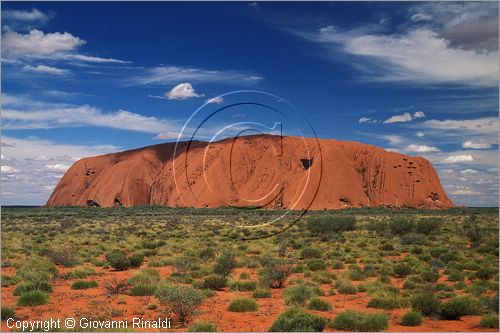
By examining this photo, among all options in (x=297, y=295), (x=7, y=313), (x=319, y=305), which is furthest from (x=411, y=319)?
(x=7, y=313)

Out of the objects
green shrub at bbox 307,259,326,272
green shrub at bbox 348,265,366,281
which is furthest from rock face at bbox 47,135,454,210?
green shrub at bbox 348,265,366,281

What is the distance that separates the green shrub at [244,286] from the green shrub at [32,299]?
6200 mm

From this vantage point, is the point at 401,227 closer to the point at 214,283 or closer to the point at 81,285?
the point at 214,283

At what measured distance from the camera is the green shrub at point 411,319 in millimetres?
11578

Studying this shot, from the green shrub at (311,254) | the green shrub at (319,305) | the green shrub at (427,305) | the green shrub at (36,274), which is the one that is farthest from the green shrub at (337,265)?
the green shrub at (36,274)

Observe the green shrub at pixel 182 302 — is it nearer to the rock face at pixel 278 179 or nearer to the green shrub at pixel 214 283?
the green shrub at pixel 214 283

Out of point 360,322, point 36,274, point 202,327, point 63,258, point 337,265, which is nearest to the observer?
point 202,327

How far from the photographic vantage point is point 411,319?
11586mm

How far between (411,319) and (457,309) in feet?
5.32

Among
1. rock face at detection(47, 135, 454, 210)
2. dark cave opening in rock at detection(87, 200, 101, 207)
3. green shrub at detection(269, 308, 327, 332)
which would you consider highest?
rock face at detection(47, 135, 454, 210)

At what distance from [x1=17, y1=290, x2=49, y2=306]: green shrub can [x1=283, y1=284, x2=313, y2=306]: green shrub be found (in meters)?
7.48

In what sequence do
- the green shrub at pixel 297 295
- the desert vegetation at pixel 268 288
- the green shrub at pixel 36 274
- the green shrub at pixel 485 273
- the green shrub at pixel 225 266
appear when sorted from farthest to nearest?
the green shrub at pixel 225 266 < the green shrub at pixel 485 273 < the green shrub at pixel 36 274 < the green shrub at pixel 297 295 < the desert vegetation at pixel 268 288

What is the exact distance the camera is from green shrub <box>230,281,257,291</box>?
16.1m

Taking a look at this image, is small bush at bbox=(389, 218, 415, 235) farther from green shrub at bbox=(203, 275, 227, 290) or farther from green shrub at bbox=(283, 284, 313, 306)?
green shrub at bbox=(283, 284, 313, 306)
